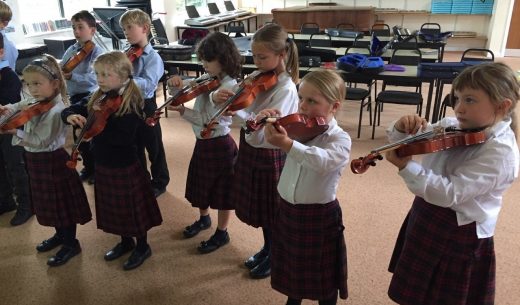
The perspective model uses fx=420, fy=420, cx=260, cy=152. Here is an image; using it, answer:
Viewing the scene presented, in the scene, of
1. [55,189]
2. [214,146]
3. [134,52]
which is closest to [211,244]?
[214,146]

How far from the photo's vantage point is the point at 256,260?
7.25 ft

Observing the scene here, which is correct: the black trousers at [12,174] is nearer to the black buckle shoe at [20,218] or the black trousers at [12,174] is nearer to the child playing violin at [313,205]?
the black buckle shoe at [20,218]

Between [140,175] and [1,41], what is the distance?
1306 millimetres

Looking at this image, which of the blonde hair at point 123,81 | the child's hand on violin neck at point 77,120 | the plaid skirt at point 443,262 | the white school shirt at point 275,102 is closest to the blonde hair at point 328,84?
the white school shirt at point 275,102

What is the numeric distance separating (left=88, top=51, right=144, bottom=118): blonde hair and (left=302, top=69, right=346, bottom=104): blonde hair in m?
0.87

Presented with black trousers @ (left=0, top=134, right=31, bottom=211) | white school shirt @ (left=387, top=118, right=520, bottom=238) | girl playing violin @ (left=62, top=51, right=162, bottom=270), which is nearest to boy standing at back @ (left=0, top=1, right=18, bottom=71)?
black trousers @ (left=0, top=134, right=31, bottom=211)

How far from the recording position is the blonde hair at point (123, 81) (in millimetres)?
1903

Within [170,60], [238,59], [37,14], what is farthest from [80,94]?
[37,14]

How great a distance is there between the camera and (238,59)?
2104mm

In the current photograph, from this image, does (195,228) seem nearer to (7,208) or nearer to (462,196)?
(7,208)

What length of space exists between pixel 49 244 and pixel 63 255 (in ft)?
0.60

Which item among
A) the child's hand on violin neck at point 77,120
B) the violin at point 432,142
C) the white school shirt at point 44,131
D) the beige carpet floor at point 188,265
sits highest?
the violin at point 432,142

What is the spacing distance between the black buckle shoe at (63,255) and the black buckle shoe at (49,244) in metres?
0.12

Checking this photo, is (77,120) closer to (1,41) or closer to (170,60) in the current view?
(1,41)
